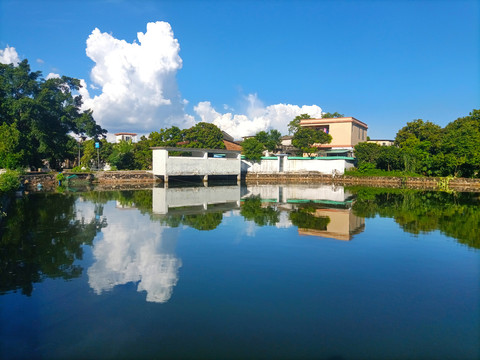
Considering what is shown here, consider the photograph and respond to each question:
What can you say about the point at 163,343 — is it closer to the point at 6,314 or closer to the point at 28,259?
the point at 6,314

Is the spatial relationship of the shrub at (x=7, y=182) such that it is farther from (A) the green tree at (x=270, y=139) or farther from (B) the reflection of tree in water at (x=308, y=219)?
(A) the green tree at (x=270, y=139)

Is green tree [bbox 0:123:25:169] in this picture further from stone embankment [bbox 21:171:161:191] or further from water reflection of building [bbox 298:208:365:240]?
water reflection of building [bbox 298:208:365:240]

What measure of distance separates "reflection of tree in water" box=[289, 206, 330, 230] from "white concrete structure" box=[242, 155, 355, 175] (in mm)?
26249

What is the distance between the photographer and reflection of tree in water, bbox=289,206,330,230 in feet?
47.8

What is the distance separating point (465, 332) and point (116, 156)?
40.0 meters

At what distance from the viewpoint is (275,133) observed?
51500 mm

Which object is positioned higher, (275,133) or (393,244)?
A: (275,133)

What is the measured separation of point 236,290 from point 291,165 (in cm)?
3949

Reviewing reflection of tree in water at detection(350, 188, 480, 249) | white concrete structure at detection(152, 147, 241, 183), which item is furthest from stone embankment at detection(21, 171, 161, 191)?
reflection of tree in water at detection(350, 188, 480, 249)

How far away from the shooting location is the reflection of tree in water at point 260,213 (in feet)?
51.7

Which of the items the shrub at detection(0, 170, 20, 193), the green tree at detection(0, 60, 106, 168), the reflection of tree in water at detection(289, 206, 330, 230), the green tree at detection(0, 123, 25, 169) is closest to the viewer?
the reflection of tree in water at detection(289, 206, 330, 230)

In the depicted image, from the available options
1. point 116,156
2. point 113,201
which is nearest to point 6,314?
point 113,201

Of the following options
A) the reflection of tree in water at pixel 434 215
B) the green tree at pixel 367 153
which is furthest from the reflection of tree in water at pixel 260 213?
the green tree at pixel 367 153

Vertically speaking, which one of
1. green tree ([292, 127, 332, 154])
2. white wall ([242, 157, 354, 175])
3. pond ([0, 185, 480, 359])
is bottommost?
pond ([0, 185, 480, 359])
